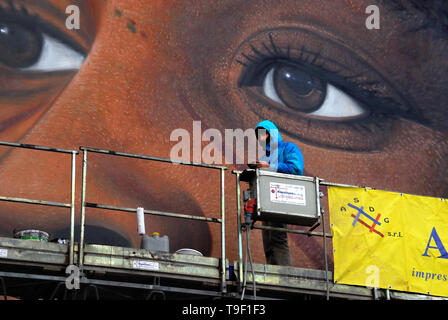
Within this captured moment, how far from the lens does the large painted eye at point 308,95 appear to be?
12.9m

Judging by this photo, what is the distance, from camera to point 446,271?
32.5 feet

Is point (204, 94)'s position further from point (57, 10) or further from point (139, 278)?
point (139, 278)

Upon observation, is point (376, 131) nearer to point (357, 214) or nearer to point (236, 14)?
point (236, 14)

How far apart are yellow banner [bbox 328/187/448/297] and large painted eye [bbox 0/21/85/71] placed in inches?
139

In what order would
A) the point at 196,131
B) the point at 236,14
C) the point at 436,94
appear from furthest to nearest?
the point at 436,94, the point at 236,14, the point at 196,131

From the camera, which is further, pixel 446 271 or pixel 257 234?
pixel 257 234

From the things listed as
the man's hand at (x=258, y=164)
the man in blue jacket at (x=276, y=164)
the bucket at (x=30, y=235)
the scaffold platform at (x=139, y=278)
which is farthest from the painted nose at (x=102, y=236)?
the man's hand at (x=258, y=164)

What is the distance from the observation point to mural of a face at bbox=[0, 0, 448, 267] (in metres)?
11.1

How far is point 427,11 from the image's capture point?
14242mm

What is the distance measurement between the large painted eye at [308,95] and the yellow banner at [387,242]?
3.21 metres

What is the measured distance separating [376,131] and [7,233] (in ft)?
16.6

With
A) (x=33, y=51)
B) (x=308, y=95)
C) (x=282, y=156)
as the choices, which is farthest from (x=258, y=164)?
(x=308, y=95)

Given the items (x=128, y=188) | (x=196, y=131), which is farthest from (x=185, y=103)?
(x=128, y=188)

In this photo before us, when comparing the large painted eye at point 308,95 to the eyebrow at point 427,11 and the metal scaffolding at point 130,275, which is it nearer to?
the eyebrow at point 427,11
